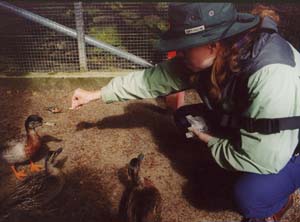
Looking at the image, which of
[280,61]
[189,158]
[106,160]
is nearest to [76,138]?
[106,160]

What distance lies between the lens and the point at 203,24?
2.53 meters

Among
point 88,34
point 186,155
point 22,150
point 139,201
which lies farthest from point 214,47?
point 88,34

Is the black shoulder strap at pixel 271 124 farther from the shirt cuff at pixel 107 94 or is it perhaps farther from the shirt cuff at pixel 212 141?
the shirt cuff at pixel 107 94

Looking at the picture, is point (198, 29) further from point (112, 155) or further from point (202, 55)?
point (112, 155)

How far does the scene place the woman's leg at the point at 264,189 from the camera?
111 inches

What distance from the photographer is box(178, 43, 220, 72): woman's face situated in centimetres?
262

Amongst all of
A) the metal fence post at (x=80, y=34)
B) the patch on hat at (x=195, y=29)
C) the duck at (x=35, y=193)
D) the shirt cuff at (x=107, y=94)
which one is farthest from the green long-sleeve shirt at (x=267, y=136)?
the metal fence post at (x=80, y=34)

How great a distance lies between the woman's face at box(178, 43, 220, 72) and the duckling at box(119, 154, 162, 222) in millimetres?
1163

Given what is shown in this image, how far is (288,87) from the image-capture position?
2.45 m

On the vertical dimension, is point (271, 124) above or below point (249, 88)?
below

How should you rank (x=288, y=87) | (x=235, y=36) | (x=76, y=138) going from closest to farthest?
(x=288, y=87)
(x=235, y=36)
(x=76, y=138)

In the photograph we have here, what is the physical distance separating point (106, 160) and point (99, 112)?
101cm

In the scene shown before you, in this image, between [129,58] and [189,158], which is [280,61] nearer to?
[189,158]

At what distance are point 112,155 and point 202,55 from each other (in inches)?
74.9
